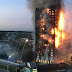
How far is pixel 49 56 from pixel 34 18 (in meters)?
20.0

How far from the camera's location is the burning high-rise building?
47938mm

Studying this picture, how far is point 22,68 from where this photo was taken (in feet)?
92.9

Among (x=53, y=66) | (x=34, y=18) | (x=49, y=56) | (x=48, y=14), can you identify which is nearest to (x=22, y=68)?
(x=53, y=66)

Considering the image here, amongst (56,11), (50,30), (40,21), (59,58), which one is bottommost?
(59,58)

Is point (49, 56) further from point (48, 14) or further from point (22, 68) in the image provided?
point (22, 68)

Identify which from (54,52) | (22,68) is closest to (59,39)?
(54,52)

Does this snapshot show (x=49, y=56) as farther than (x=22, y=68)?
Yes

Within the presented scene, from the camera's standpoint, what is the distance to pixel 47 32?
49.1 m

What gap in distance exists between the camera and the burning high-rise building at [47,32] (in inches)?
1887

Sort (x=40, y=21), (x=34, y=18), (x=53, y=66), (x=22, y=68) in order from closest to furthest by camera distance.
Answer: (x=22, y=68) < (x=53, y=66) < (x=40, y=21) < (x=34, y=18)

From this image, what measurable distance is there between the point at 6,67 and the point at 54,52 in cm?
2554

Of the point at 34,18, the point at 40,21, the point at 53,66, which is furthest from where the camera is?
the point at 34,18

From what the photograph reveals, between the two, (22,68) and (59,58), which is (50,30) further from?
(22,68)

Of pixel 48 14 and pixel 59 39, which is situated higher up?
pixel 48 14
